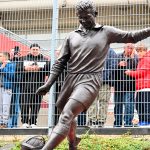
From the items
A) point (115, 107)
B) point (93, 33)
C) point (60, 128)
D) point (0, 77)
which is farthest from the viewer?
point (0, 77)

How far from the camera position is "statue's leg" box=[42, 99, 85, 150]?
6.13m

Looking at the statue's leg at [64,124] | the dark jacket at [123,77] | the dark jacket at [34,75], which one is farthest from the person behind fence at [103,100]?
the statue's leg at [64,124]

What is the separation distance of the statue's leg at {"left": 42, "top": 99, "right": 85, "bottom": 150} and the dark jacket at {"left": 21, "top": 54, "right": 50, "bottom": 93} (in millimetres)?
4249

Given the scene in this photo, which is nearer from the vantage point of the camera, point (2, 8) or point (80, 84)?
point (80, 84)

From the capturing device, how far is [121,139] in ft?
31.6

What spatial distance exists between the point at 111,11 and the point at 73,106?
450 centimetres

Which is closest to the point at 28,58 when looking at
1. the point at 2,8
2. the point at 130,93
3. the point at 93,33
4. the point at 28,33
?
the point at 28,33

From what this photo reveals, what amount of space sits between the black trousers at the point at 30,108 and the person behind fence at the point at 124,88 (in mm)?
1623

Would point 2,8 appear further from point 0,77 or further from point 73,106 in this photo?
point 73,106

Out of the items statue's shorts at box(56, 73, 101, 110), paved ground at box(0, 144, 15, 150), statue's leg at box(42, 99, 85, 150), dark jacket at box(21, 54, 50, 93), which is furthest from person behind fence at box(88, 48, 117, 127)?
statue's leg at box(42, 99, 85, 150)

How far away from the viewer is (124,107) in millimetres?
10203

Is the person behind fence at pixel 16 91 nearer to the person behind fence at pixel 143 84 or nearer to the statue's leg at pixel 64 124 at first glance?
the person behind fence at pixel 143 84

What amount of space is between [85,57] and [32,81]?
4138 millimetres

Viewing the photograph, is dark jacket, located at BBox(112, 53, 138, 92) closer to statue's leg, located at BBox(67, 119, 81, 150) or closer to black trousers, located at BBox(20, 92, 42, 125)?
black trousers, located at BBox(20, 92, 42, 125)
